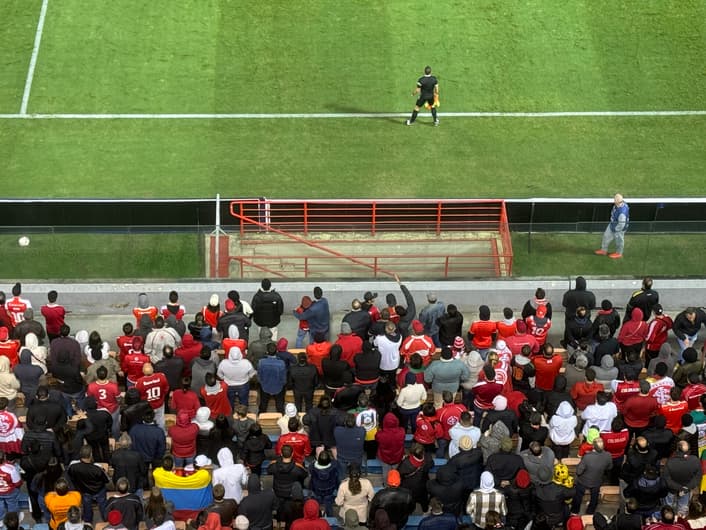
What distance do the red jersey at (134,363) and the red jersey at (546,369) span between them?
5.14m

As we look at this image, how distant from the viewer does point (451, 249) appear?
22922mm

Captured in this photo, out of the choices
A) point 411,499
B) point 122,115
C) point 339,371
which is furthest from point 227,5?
point 411,499

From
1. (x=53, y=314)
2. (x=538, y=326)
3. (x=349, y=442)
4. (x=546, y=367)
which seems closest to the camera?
(x=349, y=442)

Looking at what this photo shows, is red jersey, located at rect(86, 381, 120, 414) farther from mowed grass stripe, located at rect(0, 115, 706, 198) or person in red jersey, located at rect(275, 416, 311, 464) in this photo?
mowed grass stripe, located at rect(0, 115, 706, 198)

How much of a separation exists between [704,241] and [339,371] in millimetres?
7948

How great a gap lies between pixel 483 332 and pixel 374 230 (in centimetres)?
657

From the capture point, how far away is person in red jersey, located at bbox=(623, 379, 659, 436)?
15.3 m

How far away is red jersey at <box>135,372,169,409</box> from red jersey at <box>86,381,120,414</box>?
0.30 meters

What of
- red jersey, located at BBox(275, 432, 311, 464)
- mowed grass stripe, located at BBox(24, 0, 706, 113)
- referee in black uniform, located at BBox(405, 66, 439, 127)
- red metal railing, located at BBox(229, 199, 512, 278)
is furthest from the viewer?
mowed grass stripe, located at BBox(24, 0, 706, 113)

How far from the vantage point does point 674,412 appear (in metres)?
15.3

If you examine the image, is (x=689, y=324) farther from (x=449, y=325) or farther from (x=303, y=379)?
(x=303, y=379)


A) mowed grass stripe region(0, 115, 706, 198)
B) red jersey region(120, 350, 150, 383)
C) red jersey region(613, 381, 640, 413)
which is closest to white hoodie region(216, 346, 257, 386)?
red jersey region(120, 350, 150, 383)

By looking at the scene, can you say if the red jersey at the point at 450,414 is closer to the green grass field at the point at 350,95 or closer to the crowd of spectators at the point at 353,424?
the crowd of spectators at the point at 353,424

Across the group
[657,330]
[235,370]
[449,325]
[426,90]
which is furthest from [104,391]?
[426,90]
